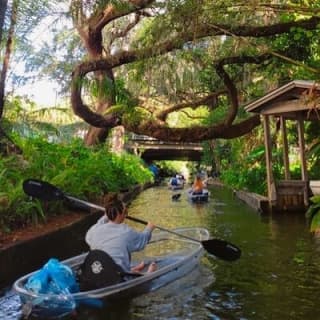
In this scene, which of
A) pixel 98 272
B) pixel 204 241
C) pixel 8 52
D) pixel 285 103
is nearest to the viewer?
pixel 98 272

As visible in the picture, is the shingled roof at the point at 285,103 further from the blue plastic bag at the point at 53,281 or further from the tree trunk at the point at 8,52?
the blue plastic bag at the point at 53,281

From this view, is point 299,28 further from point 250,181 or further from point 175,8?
point 250,181

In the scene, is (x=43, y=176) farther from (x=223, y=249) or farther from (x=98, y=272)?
(x=98, y=272)

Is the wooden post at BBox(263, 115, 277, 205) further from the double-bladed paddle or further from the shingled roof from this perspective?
the double-bladed paddle

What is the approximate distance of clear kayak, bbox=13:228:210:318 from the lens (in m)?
6.52

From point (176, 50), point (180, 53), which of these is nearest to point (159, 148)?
point (180, 53)

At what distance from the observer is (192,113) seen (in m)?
46.8

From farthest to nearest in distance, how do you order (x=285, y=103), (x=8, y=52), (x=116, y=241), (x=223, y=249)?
(x=285, y=103) < (x=8, y=52) < (x=223, y=249) < (x=116, y=241)

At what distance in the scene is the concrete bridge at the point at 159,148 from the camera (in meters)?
49.2

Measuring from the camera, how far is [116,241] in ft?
24.8

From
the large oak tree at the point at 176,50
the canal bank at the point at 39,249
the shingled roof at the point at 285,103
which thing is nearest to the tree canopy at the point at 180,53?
the large oak tree at the point at 176,50

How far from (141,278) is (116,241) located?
625 millimetres

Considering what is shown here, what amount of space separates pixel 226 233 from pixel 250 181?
34.4 ft

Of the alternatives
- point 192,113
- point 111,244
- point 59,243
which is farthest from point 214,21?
point 192,113
